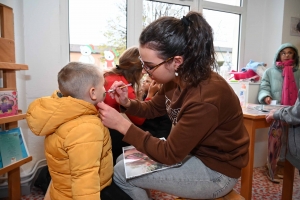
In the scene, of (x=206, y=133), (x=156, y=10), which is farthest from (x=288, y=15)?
(x=206, y=133)

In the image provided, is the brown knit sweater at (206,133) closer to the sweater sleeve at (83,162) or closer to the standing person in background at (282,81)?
the sweater sleeve at (83,162)

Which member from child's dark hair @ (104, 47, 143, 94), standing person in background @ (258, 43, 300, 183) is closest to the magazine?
child's dark hair @ (104, 47, 143, 94)

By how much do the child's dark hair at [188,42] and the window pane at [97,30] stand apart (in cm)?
116

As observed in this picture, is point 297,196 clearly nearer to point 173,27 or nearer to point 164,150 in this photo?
point 164,150

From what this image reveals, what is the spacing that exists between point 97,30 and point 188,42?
4.22 ft

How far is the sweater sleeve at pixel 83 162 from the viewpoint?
31.0 inches

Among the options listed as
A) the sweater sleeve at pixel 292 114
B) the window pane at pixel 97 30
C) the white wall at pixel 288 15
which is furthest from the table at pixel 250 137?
the white wall at pixel 288 15

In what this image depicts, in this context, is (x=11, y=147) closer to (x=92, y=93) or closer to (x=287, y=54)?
(x=92, y=93)

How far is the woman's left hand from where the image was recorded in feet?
2.87

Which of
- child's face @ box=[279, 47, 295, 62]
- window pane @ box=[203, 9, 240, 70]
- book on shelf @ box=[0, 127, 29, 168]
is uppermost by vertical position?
window pane @ box=[203, 9, 240, 70]

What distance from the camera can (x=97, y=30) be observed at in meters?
1.94

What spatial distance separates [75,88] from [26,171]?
1063 millimetres

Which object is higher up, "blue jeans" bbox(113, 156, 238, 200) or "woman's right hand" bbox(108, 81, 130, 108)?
"woman's right hand" bbox(108, 81, 130, 108)

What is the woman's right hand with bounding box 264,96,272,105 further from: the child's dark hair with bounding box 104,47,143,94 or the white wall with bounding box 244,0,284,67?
the child's dark hair with bounding box 104,47,143,94
